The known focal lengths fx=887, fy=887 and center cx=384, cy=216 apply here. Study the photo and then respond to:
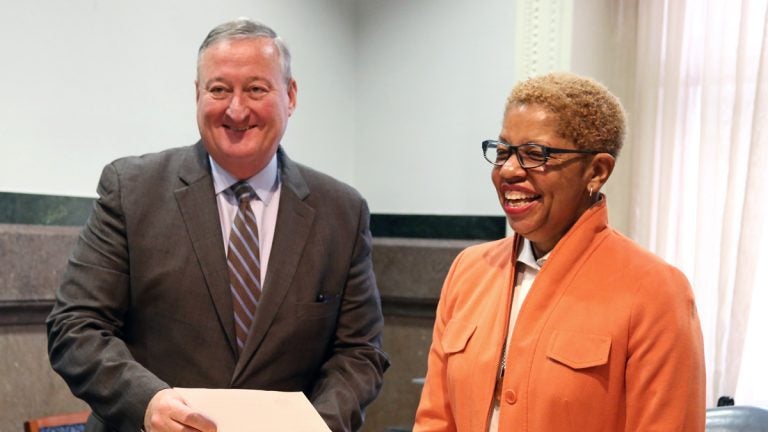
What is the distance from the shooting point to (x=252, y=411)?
1820 mm

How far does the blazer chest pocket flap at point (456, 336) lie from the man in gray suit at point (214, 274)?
1.34 feet

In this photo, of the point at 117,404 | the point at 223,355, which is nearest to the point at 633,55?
the point at 223,355

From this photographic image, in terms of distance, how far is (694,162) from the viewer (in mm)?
3674

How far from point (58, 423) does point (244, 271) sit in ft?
3.73

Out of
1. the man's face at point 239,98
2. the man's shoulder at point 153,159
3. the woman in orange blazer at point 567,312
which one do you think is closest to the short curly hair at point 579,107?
the woman in orange blazer at point 567,312

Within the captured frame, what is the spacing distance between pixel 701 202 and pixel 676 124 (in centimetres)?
35

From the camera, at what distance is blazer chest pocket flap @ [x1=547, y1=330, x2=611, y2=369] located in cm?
162

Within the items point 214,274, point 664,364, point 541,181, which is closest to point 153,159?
point 214,274

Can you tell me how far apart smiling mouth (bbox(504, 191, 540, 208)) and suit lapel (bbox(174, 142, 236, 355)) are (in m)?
0.75

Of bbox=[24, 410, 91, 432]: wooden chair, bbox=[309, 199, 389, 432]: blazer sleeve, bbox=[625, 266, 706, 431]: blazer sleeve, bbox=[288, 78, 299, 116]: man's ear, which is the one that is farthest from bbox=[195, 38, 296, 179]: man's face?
bbox=[24, 410, 91, 432]: wooden chair

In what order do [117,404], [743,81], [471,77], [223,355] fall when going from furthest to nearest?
1. [471,77]
2. [743,81]
3. [223,355]
4. [117,404]

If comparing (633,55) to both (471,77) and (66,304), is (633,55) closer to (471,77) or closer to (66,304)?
(471,77)

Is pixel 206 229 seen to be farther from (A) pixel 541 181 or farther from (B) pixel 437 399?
(A) pixel 541 181

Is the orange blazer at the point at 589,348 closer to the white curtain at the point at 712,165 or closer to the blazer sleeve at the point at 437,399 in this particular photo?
the blazer sleeve at the point at 437,399
